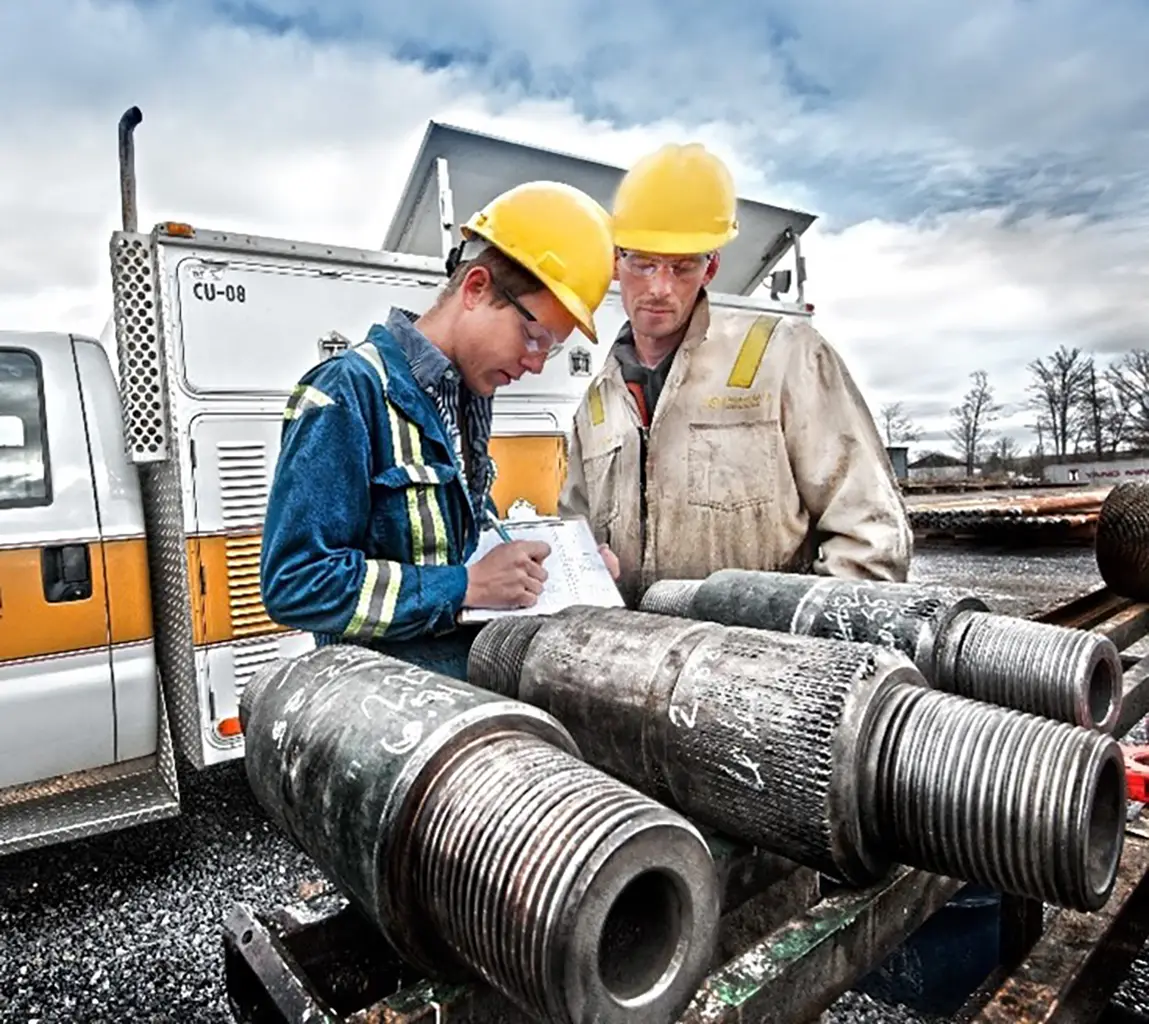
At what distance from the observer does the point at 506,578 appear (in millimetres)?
1587

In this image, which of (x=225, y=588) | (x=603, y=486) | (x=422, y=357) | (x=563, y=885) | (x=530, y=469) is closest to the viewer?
(x=563, y=885)

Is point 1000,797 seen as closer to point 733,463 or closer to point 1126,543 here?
point 733,463

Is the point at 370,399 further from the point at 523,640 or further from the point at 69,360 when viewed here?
the point at 69,360

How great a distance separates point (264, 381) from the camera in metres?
3.84

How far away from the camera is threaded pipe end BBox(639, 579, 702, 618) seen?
1.86 metres

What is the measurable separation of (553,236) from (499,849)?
1.15 metres

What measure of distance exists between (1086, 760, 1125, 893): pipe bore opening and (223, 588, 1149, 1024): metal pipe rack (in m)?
0.26

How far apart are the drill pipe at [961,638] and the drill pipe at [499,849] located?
0.67 meters

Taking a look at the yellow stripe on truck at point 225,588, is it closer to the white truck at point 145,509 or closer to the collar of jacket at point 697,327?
the white truck at point 145,509

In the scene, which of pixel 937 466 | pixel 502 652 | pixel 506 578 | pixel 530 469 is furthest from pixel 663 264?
Result: pixel 937 466

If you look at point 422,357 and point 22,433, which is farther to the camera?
Answer: point 22,433

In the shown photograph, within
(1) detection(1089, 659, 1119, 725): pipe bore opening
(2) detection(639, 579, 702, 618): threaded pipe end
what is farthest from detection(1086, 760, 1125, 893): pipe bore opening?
(2) detection(639, 579, 702, 618): threaded pipe end

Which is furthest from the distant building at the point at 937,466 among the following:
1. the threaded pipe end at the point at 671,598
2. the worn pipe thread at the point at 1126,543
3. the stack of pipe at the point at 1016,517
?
the threaded pipe end at the point at 671,598

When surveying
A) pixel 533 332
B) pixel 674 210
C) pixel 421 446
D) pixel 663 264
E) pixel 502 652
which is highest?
pixel 674 210
